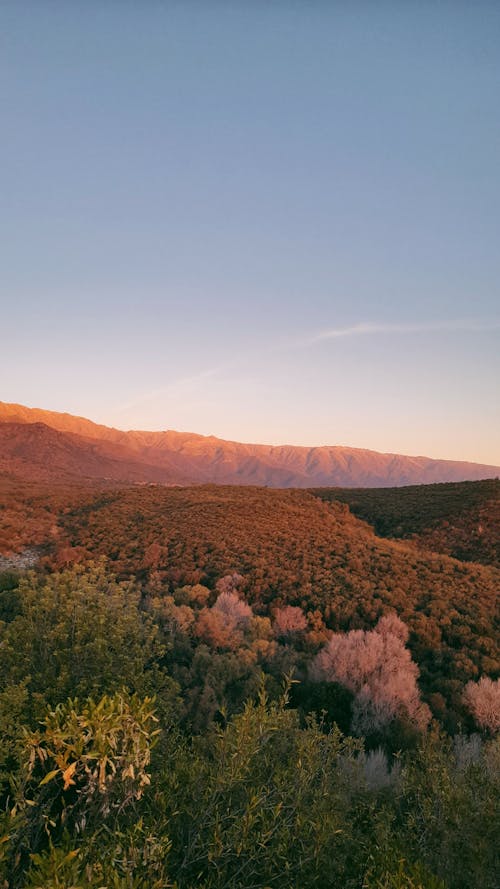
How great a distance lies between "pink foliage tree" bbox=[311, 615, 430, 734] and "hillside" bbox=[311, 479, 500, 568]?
18205 mm

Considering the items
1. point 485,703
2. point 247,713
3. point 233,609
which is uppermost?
point 247,713

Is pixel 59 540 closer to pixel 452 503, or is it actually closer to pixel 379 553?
pixel 379 553

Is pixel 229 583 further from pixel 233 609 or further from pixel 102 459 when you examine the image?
pixel 102 459

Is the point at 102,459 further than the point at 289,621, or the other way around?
the point at 102,459

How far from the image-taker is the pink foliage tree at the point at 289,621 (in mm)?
16344

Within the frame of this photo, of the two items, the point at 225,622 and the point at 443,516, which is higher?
the point at 443,516

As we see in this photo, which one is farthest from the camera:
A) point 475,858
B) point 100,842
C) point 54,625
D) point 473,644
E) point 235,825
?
point 473,644

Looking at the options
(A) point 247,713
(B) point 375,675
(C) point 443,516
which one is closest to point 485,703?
(B) point 375,675

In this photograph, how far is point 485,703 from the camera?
11.6m

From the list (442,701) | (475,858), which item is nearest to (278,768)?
(475,858)

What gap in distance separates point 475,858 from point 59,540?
28.8 m

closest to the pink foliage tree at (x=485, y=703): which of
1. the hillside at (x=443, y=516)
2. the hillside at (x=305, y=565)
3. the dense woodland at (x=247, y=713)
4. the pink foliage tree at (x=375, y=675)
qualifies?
the dense woodland at (x=247, y=713)

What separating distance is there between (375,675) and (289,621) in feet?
15.1

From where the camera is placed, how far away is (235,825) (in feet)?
14.2
